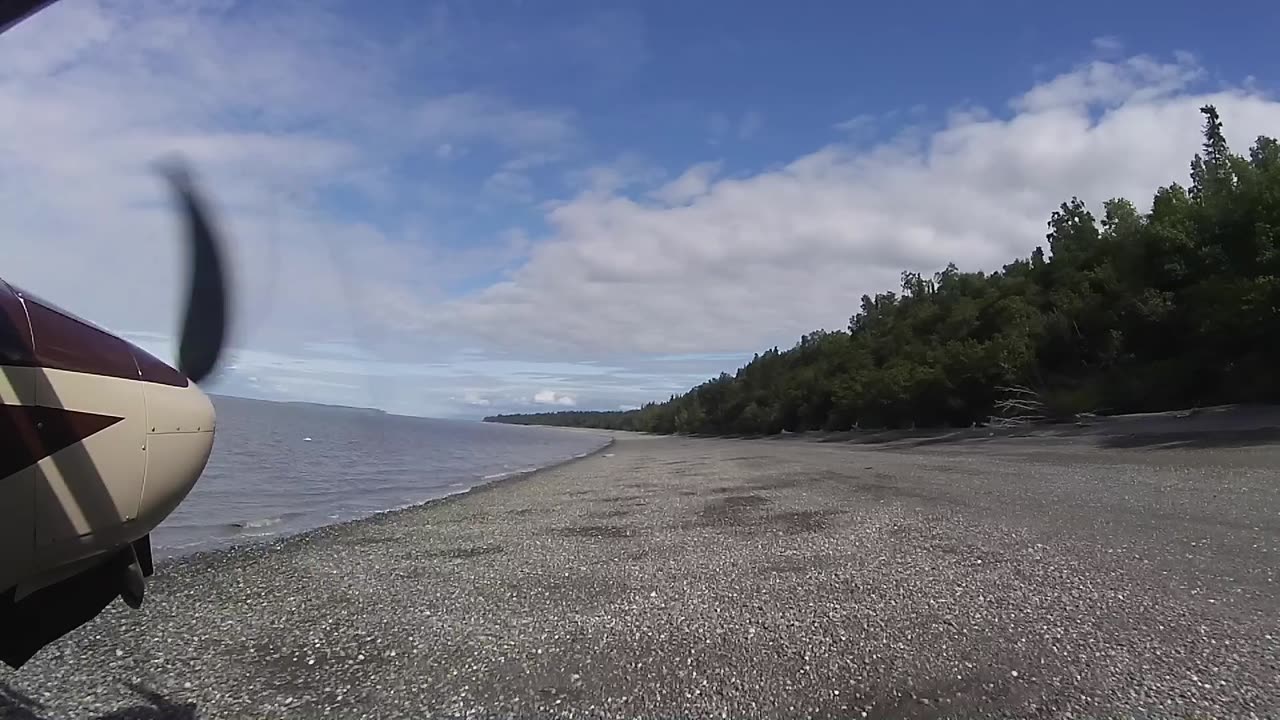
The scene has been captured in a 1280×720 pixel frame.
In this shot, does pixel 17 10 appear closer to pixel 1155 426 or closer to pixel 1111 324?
pixel 1155 426

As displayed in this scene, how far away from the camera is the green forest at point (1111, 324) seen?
30203 millimetres

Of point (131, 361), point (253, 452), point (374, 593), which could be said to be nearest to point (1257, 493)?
point (374, 593)

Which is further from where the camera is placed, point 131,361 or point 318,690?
point 318,690

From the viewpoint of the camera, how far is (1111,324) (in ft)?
143

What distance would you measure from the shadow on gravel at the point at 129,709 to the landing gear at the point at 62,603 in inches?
75.0

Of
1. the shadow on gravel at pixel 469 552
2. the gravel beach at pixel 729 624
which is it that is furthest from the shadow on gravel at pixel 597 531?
the shadow on gravel at pixel 469 552

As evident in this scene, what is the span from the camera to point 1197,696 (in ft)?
16.3

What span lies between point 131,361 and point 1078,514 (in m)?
13.6

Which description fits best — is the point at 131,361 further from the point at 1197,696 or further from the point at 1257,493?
the point at 1257,493

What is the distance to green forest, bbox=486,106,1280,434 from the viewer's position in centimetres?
3020

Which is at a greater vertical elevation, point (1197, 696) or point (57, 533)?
point (57, 533)

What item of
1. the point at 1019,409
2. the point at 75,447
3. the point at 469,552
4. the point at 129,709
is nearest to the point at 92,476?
the point at 75,447

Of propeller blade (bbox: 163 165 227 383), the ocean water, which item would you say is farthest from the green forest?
propeller blade (bbox: 163 165 227 383)

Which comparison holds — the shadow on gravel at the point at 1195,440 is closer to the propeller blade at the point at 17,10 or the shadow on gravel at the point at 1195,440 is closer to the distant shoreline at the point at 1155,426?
the distant shoreline at the point at 1155,426
